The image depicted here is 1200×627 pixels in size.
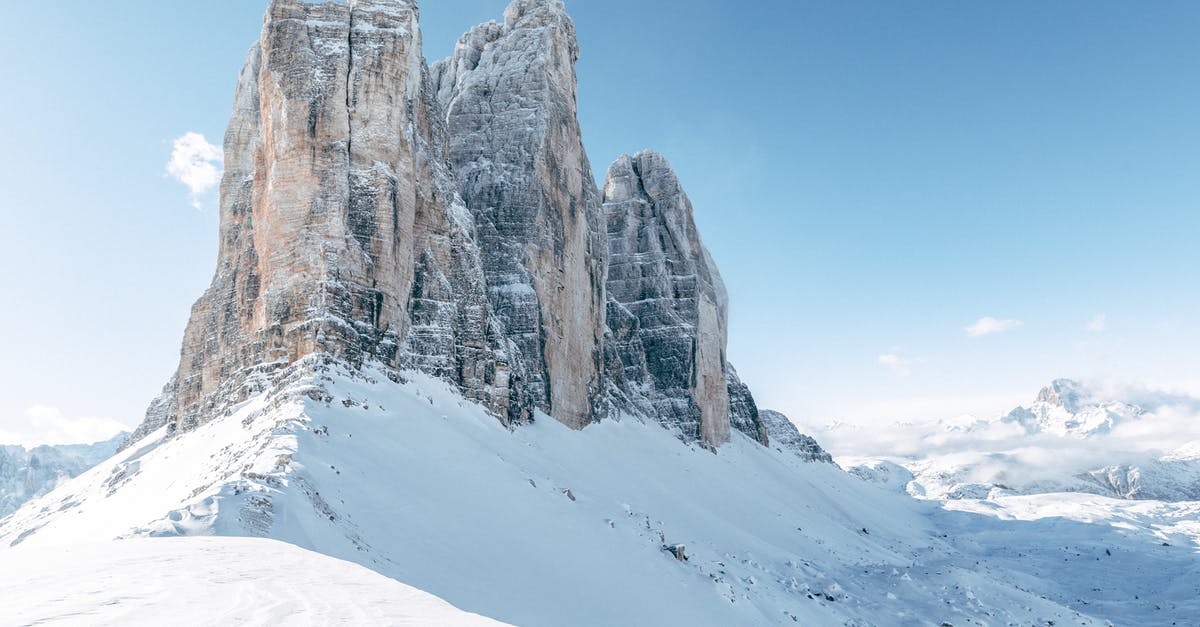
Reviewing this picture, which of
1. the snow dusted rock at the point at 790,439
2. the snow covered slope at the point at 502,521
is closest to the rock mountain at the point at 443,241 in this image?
the snow covered slope at the point at 502,521

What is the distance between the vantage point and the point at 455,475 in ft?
78.2

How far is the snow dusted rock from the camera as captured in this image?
109m

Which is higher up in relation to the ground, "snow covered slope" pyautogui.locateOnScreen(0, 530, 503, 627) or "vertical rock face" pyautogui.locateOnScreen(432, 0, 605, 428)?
"vertical rock face" pyautogui.locateOnScreen(432, 0, 605, 428)

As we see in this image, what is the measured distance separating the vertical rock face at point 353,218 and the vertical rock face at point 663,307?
108 ft

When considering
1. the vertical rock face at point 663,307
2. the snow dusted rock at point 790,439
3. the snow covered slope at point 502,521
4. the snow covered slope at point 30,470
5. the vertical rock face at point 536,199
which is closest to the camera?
the snow covered slope at point 502,521

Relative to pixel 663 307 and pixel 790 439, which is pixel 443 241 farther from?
pixel 790 439

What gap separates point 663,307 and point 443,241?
44.2 metres

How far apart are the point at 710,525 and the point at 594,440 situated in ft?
41.4

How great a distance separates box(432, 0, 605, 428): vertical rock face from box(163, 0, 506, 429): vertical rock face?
27.2 feet

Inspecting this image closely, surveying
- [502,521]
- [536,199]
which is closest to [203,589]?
[502,521]

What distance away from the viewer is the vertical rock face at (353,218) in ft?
96.5

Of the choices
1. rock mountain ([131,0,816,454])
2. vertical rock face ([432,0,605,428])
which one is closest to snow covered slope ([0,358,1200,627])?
rock mountain ([131,0,816,454])

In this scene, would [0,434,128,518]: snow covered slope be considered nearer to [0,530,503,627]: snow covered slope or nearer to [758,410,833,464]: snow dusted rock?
[758,410,833,464]: snow dusted rock

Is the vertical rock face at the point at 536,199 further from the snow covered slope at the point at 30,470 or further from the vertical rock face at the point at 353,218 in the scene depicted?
the snow covered slope at the point at 30,470
